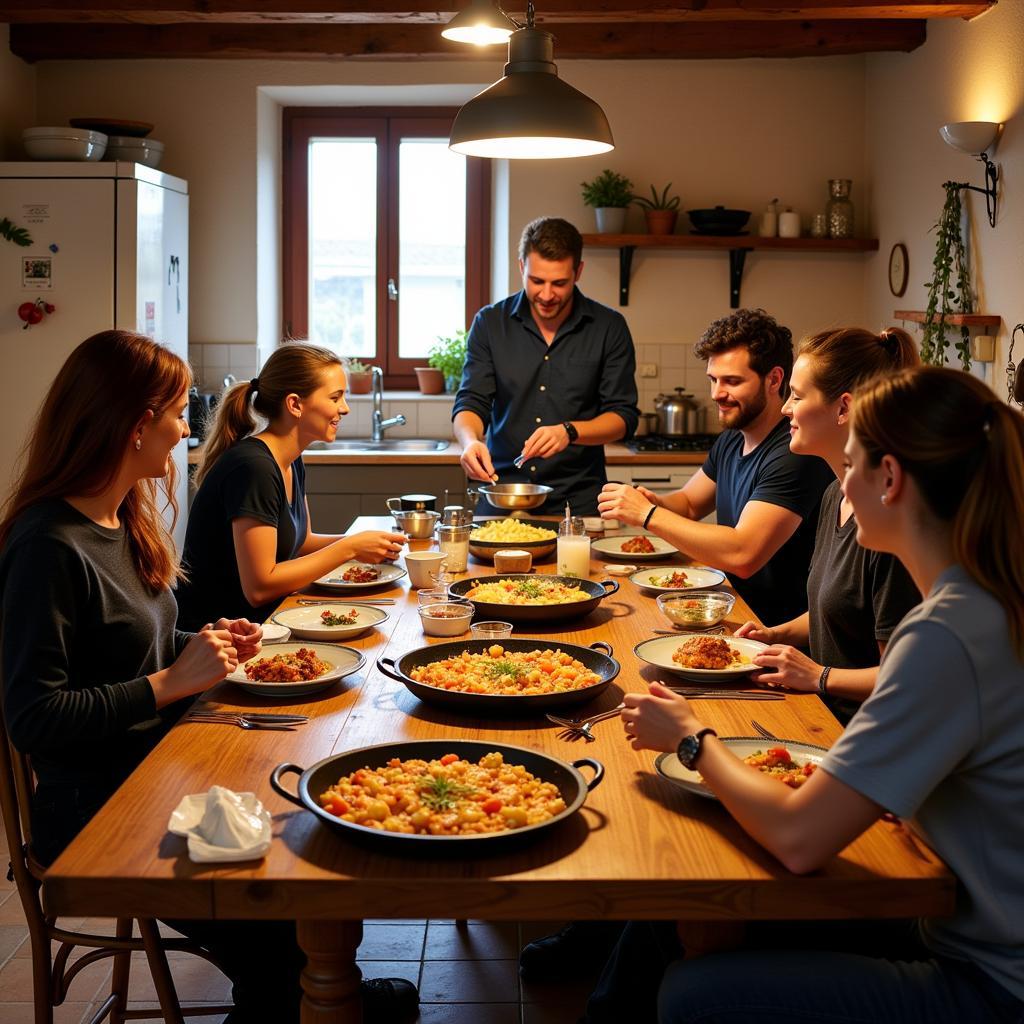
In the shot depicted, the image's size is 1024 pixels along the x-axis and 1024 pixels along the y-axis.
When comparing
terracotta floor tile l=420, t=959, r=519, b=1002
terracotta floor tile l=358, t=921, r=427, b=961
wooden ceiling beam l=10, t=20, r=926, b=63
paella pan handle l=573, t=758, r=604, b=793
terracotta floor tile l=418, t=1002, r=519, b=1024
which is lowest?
terracotta floor tile l=418, t=1002, r=519, b=1024

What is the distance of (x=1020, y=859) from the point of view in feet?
4.70

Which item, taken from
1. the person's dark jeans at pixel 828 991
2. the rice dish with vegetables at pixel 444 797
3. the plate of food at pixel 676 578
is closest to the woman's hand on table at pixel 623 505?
the plate of food at pixel 676 578

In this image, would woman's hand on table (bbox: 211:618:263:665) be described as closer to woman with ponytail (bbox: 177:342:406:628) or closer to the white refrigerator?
woman with ponytail (bbox: 177:342:406:628)

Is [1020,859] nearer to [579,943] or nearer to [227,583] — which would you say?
[579,943]

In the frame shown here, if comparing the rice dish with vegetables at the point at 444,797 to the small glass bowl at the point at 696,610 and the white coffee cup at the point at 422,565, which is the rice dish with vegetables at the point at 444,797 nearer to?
the small glass bowl at the point at 696,610

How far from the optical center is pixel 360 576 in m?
2.96

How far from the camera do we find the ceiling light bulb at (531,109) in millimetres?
2801

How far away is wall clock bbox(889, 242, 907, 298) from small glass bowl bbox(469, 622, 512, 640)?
3376 millimetres

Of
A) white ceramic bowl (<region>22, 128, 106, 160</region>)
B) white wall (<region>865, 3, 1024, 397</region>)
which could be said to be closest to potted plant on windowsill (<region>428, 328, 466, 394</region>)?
white ceramic bowl (<region>22, 128, 106, 160</region>)

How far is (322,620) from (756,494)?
1.08 m

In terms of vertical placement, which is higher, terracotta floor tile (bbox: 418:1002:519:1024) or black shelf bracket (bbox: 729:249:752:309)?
black shelf bracket (bbox: 729:249:752:309)

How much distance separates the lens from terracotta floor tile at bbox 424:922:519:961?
284 cm

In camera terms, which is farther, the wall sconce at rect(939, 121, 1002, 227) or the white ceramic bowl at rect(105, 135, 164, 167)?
the white ceramic bowl at rect(105, 135, 164, 167)

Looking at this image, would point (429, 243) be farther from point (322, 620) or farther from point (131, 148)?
point (322, 620)
